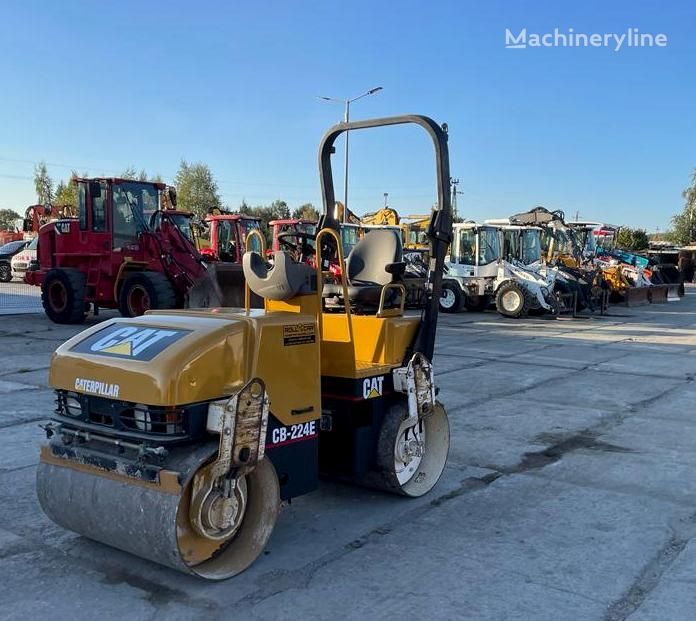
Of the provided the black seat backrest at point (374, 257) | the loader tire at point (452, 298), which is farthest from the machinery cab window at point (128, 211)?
the black seat backrest at point (374, 257)

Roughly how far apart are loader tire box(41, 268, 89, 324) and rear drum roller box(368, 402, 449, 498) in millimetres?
11418

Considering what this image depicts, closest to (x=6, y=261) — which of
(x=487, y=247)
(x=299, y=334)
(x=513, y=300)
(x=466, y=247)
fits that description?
(x=466, y=247)

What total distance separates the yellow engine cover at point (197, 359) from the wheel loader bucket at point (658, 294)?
24.4m

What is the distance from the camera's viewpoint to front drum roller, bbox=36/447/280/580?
11.1 ft

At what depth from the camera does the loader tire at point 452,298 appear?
20.8m

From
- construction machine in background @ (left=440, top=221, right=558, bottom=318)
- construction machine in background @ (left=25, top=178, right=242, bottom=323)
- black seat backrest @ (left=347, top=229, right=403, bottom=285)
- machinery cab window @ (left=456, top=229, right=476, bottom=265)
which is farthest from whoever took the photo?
machinery cab window @ (left=456, top=229, right=476, bottom=265)

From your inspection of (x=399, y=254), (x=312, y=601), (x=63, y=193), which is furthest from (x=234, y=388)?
(x=63, y=193)

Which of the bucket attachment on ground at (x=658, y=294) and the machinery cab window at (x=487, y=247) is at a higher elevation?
the machinery cab window at (x=487, y=247)

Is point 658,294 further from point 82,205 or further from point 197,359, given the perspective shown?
point 197,359

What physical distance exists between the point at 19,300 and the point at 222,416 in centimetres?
2035

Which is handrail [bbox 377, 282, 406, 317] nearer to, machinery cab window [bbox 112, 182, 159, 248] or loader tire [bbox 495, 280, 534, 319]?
machinery cab window [bbox 112, 182, 159, 248]

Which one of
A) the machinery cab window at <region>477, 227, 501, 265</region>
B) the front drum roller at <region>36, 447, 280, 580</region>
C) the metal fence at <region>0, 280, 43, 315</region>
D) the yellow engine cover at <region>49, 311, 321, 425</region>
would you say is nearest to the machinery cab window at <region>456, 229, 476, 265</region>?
the machinery cab window at <region>477, 227, 501, 265</region>

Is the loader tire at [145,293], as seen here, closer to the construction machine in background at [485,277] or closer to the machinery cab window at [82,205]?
the machinery cab window at [82,205]

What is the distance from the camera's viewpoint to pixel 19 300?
21.6 meters
